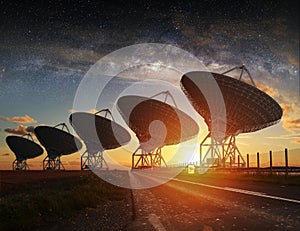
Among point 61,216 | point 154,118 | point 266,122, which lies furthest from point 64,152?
point 61,216

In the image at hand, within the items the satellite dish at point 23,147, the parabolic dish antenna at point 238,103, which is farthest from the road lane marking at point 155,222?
the satellite dish at point 23,147

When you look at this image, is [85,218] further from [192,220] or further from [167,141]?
[167,141]

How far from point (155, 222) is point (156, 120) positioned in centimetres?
6515

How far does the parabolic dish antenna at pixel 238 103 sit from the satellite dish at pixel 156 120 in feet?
46.7

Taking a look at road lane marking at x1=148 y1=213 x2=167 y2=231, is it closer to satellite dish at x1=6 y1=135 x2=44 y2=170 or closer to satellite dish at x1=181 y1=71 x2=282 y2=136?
satellite dish at x1=181 y1=71 x2=282 y2=136

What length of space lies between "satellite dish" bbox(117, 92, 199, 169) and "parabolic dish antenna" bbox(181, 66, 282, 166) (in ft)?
46.7

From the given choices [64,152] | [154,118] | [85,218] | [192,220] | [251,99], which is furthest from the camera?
[64,152]

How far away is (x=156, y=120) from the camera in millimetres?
74000

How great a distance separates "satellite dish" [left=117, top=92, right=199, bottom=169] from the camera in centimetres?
7062

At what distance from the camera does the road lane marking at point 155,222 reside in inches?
315

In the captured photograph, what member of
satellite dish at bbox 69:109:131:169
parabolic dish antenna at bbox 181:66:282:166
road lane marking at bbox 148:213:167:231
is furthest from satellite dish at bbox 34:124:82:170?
road lane marking at bbox 148:213:167:231

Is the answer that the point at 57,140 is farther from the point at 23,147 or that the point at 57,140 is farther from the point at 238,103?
the point at 238,103

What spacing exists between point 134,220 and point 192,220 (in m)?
1.41

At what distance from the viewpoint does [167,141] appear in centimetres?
8294
